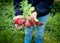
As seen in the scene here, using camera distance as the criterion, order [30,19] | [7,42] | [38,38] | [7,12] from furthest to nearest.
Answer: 1. [7,12]
2. [7,42]
3. [38,38]
4. [30,19]

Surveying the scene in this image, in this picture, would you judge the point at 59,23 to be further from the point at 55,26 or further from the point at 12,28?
the point at 12,28

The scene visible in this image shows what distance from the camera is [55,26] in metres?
4.30

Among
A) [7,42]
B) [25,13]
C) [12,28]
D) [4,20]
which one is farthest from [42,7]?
[4,20]

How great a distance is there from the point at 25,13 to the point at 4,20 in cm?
263

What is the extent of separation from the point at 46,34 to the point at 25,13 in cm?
219

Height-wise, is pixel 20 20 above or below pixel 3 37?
above

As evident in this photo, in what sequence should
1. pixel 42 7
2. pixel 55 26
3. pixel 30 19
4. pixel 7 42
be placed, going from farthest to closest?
pixel 55 26
pixel 7 42
pixel 42 7
pixel 30 19

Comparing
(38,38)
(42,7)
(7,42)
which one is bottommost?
(7,42)

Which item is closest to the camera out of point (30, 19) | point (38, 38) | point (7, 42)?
point (30, 19)

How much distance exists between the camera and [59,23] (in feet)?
14.5

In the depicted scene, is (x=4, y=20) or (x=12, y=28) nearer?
(x=12, y=28)

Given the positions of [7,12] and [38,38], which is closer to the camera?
[38,38]

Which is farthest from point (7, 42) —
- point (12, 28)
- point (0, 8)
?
point (0, 8)

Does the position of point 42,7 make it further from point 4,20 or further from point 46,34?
point 4,20
